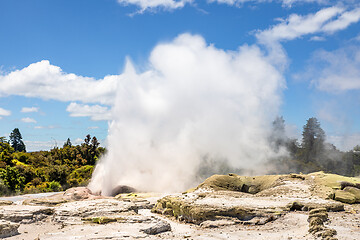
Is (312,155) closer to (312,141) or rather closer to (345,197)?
(312,141)

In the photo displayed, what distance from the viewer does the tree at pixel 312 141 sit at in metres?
62.8

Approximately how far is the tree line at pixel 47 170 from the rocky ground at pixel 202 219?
68.4ft

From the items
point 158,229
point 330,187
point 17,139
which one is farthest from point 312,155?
point 17,139

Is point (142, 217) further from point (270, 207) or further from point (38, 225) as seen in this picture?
point (270, 207)

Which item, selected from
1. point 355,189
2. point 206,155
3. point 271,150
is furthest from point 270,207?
point 271,150

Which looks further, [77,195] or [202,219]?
[77,195]

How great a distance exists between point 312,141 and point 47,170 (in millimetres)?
51562

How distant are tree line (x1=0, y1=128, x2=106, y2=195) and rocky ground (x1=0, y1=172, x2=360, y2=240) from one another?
2084 cm

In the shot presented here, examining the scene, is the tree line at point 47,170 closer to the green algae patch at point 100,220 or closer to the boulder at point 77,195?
the boulder at point 77,195

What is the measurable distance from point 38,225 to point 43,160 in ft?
159

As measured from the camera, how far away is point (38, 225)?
59.5 ft

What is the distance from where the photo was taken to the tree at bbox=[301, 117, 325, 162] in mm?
62838

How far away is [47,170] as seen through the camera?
1975 inches

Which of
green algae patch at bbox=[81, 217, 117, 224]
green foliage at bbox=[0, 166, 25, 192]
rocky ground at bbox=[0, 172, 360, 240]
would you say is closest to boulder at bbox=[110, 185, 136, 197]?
rocky ground at bbox=[0, 172, 360, 240]
